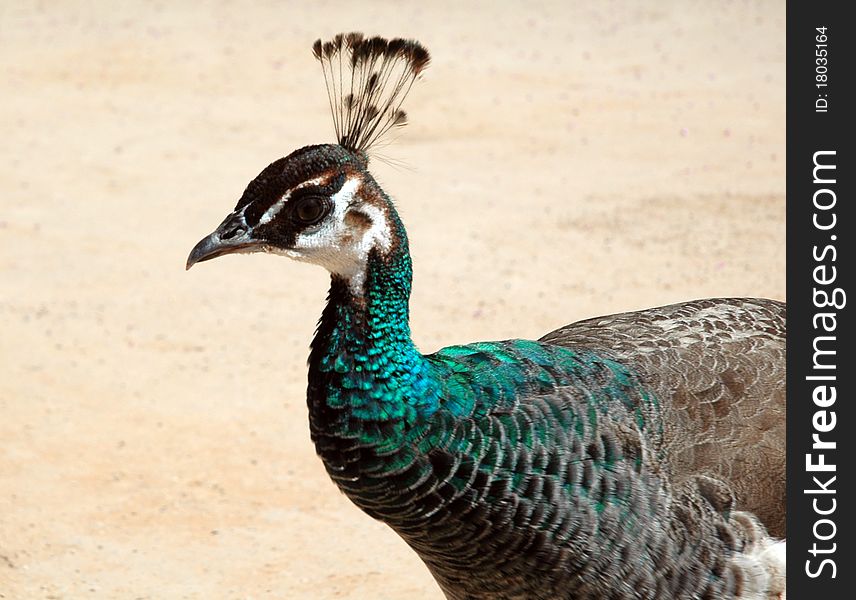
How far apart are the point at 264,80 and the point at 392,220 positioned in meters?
8.55

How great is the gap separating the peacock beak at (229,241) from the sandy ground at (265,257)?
1937mm

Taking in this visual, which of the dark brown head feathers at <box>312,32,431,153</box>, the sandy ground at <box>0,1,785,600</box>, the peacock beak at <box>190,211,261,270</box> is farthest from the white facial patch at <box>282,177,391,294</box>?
the sandy ground at <box>0,1,785,600</box>

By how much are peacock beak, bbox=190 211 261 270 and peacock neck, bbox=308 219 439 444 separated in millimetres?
256

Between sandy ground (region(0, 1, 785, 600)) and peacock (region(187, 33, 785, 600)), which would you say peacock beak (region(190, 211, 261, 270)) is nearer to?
peacock (region(187, 33, 785, 600))

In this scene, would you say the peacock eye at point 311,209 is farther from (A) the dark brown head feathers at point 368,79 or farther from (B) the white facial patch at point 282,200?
(A) the dark brown head feathers at point 368,79

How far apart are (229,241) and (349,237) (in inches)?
12.6

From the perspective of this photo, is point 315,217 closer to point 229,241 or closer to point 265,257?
point 229,241

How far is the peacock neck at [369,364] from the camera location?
3148mm

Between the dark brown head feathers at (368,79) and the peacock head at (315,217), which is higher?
the dark brown head feathers at (368,79)

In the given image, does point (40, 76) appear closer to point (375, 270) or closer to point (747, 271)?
point (747, 271)

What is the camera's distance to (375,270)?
3184 mm

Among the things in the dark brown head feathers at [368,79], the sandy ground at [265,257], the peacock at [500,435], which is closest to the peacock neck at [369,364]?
the peacock at [500,435]

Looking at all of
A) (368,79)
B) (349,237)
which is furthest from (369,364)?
(368,79)

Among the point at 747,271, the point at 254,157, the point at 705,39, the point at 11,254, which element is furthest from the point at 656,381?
the point at 705,39
